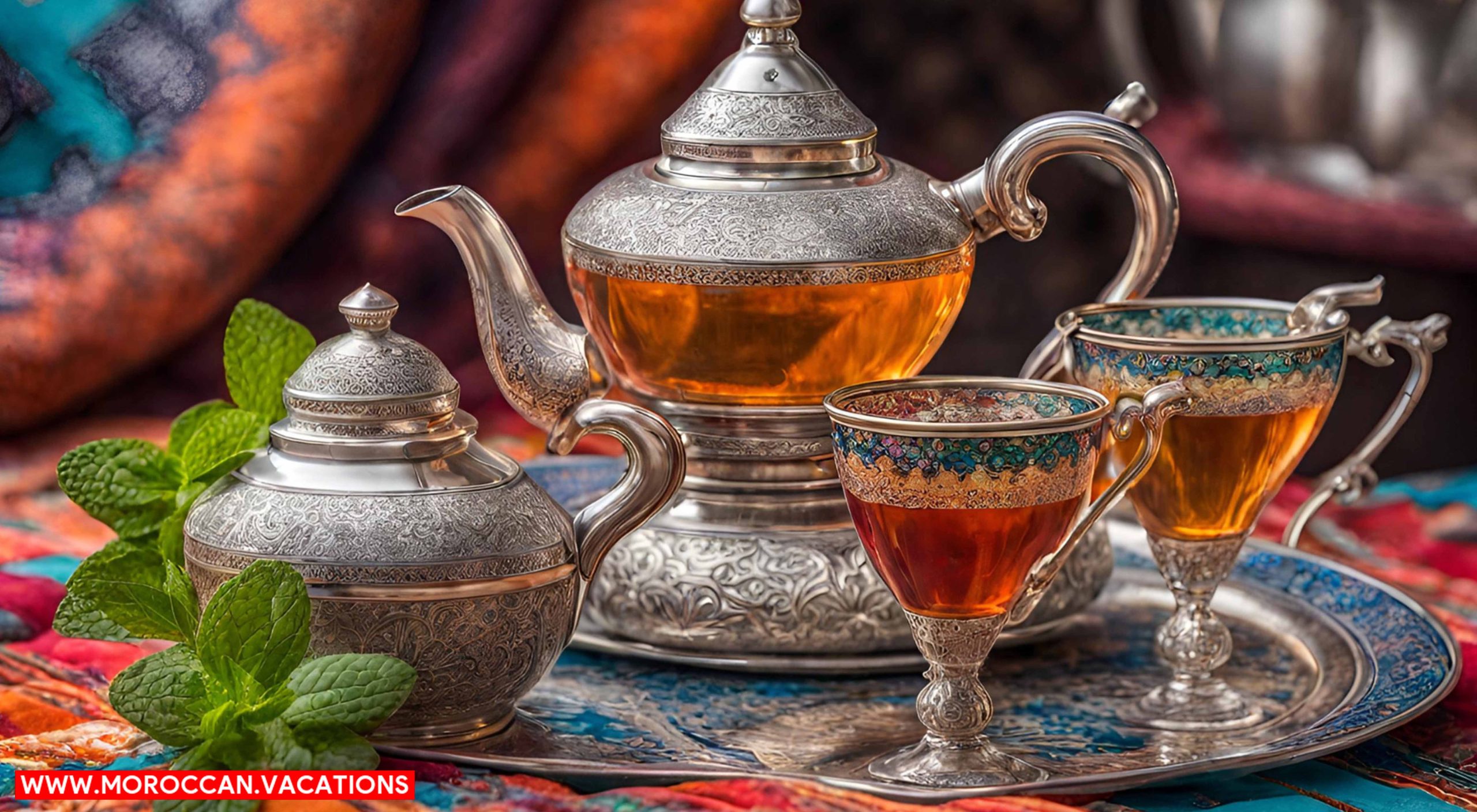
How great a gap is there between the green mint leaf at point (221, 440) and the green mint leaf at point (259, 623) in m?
0.17

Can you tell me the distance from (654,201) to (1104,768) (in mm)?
391

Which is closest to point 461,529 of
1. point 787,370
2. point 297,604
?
point 297,604

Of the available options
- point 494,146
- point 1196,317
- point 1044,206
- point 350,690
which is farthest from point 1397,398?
point 494,146

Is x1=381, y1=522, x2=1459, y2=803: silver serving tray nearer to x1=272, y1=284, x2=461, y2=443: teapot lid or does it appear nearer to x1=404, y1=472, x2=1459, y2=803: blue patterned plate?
x1=404, y1=472, x2=1459, y2=803: blue patterned plate

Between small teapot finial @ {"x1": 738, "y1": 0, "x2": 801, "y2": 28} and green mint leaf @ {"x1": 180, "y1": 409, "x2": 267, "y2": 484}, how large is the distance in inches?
14.1

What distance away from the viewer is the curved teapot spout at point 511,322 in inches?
40.5

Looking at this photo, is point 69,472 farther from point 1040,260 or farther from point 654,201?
point 1040,260

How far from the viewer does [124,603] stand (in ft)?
3.01

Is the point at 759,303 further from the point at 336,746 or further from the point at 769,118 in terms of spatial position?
the point at 336,746

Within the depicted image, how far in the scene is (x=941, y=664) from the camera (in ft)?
2.89

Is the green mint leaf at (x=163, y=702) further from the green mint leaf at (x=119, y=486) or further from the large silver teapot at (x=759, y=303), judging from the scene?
the large silver teapot at (x=759, y=303)

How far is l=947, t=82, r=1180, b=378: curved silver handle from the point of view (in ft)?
3.43

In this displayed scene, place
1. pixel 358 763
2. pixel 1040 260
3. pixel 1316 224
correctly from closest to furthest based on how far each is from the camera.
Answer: pixel 358 763 < pixel 1316 224 < pixel 1040 260

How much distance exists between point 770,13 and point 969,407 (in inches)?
11.5
